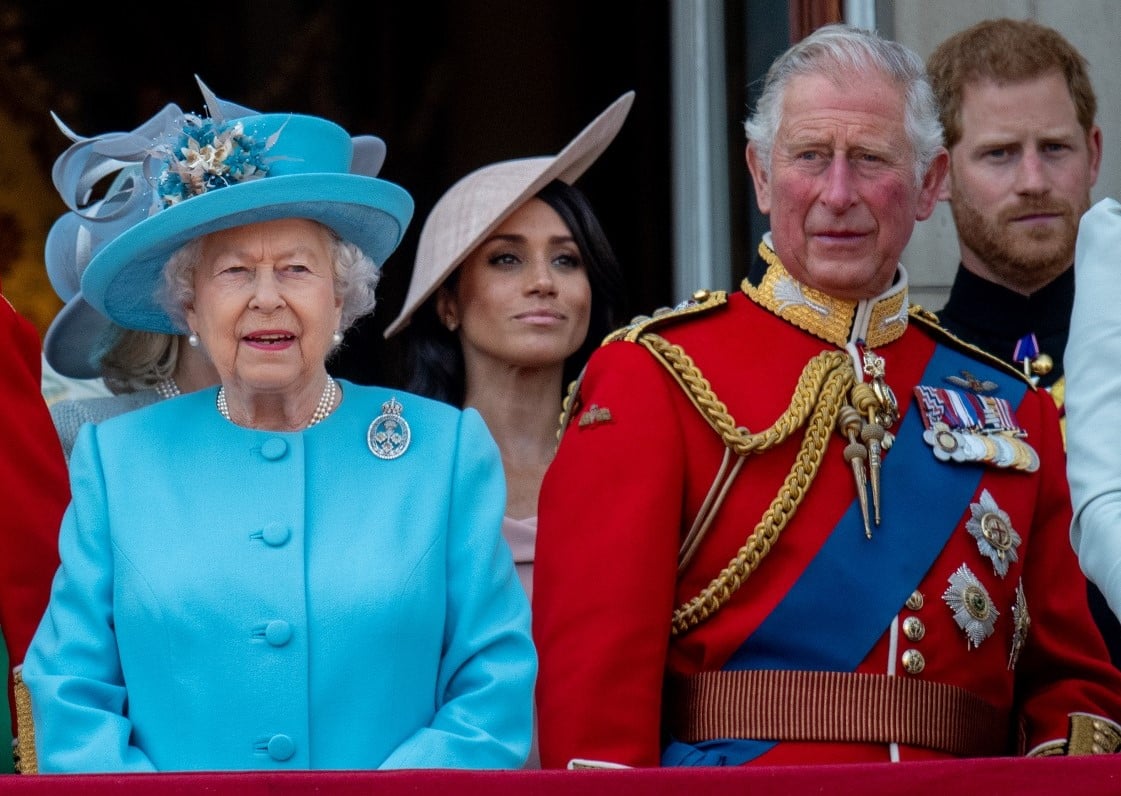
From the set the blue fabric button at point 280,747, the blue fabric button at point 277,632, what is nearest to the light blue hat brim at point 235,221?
the blue fabric button at point 277,632

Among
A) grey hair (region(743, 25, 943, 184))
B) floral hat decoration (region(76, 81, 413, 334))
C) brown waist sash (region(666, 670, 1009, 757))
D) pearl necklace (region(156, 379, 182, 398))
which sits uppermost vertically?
grey hair (region(743, 25, 943, 184))

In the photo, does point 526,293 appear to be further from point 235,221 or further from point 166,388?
point 235,221

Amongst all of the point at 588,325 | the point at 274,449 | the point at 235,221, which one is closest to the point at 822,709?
the point at 274,449

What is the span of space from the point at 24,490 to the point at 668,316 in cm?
104

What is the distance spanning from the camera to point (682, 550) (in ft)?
10.4

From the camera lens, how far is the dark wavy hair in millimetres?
4168

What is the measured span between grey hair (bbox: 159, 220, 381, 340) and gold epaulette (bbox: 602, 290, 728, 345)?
0.43m

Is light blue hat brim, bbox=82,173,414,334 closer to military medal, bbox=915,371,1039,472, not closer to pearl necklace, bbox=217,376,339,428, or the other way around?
pearl necklace, bbox=217,376,339,428

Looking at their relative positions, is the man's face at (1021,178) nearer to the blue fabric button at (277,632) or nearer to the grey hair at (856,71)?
the grey hair at (856,71)

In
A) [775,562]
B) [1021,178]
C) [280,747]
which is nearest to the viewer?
[280,747]

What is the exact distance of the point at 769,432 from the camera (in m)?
3.18

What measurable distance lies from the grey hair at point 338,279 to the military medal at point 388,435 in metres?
0.17

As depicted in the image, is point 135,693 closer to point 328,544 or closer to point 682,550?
point 328,544

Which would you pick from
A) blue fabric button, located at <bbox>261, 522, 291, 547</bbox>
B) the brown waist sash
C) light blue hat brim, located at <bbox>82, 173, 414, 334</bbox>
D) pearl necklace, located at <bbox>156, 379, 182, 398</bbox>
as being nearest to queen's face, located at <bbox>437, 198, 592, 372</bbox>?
pearl necklace, located at <bbox>156, 379, 182, 398</bbox>
